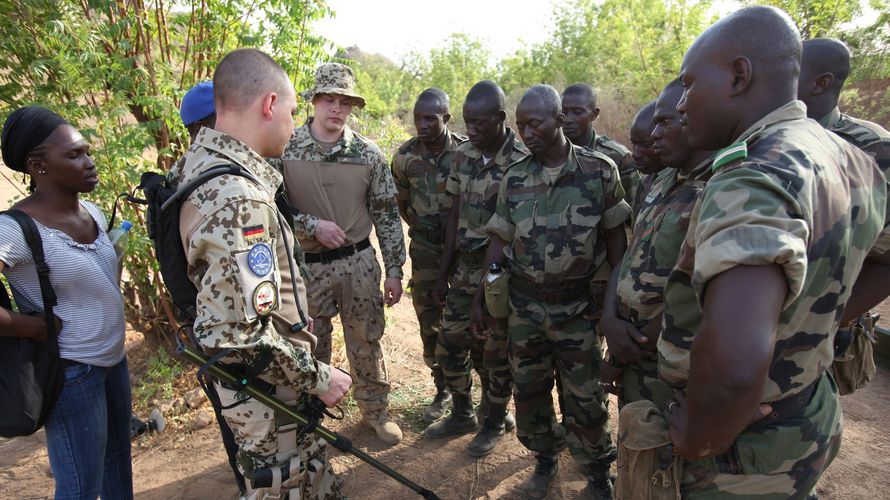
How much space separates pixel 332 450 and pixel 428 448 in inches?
26.9

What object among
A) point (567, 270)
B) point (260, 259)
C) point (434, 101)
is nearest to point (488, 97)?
point (434, 101)

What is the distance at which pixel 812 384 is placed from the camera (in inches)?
55.6

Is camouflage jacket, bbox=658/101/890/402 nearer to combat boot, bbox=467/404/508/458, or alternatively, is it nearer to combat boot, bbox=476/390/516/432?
combat boot, bbox=467/404/508/458

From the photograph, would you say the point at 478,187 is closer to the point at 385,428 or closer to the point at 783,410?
the point at 385,428

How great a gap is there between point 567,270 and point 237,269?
1763 millimetres

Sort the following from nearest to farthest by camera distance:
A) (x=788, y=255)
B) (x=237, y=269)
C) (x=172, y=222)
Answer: (x=788, y=255), (x=237, y=269), (x=172, y=222)

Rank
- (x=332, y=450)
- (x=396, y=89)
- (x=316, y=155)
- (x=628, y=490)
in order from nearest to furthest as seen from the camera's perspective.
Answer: (x=628, y=490) → (x=316, y=155) → (x=332, y=450) → (x=396, y=89)

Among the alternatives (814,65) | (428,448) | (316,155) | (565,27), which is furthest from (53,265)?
(565,27)

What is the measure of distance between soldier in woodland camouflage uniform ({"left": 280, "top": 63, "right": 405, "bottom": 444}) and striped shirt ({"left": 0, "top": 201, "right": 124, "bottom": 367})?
1144mm

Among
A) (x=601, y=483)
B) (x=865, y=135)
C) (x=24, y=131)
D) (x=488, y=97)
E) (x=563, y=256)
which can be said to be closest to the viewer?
(x=24, y=131)

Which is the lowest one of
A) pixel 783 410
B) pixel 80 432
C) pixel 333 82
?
pixel 80 432

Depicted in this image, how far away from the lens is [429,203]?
4.11m

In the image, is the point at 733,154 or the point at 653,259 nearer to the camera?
the point at 733,154

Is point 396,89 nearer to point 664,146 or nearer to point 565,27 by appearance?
point 565,27
